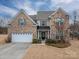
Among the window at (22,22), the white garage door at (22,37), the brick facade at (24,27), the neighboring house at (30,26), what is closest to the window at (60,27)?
the neighboring house at (30,26)

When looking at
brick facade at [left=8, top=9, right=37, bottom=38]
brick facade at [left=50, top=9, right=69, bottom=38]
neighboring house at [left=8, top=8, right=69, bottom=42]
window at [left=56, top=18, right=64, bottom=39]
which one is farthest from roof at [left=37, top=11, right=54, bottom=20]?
brick facade at [left=8, top=9, right=37, bottom=38]

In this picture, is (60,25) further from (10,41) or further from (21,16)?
(10,41)

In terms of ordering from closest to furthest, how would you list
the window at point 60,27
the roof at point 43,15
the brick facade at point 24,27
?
the brick facade at point 24,27 → the window at point 60,27 → the roof at point 43,15

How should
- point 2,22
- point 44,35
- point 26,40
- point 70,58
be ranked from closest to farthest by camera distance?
point 70,58
point 26,40
point 44,35
point 2,22

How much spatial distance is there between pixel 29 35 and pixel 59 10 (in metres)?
9.81

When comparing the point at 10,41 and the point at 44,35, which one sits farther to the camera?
the point at 44,35

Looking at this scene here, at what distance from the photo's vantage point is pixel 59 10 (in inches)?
1774

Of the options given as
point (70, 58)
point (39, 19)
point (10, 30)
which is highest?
point (39, 19)

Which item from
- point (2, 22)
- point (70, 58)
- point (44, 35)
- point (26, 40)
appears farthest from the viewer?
point (2, 22)

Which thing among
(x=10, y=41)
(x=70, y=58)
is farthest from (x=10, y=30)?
(x=70, y=58)

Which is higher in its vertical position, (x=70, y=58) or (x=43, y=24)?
(x=43, y=24)

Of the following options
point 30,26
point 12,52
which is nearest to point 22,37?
point 30,26

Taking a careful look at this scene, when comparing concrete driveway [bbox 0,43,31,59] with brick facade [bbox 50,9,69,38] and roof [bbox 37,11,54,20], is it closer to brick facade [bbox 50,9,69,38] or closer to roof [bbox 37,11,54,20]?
brick facade [bbox 50,9,69,38]

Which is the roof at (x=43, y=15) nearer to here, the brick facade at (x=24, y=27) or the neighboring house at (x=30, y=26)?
the neighboring house at (x=30, y=26)
